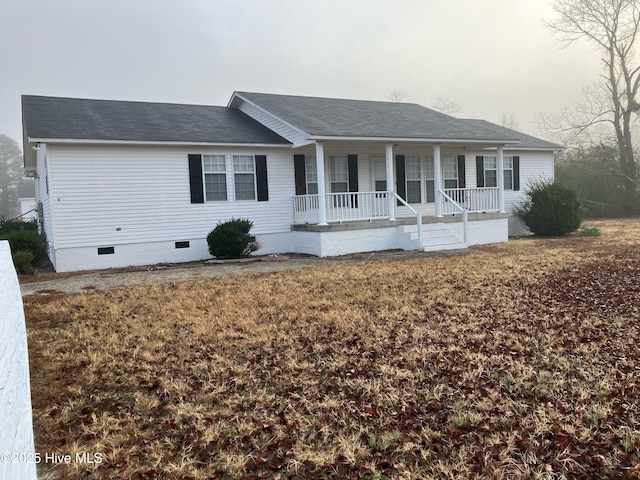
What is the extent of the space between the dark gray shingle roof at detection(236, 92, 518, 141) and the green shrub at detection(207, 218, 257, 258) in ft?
10.5

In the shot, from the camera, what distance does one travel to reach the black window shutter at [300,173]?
14500 mm

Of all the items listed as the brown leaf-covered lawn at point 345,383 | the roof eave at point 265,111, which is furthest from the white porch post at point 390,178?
the brown leaf-covered lawn at point 345,383

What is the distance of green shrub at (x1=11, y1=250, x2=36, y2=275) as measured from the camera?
11.2m

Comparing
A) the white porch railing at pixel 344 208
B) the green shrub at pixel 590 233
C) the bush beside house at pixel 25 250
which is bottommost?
the green shrub at pixel 590 233

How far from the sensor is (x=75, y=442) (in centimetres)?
303

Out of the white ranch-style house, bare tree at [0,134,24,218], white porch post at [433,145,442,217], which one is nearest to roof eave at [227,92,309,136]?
the white ranch-style house

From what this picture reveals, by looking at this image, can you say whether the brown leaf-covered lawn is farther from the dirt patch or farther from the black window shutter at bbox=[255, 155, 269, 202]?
the black window shutter at bbox=[255, 155, 269, 202]

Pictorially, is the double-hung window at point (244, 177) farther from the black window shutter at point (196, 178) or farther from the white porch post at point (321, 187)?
the white porch post at point (321, 187)

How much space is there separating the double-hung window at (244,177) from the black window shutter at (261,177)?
125 millimetres

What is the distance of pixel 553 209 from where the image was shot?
17109 millimetres

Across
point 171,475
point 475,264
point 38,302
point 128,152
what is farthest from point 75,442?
point 128,152

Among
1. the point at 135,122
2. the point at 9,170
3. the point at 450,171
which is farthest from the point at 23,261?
the point at 9,170

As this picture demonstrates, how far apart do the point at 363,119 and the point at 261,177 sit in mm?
4231

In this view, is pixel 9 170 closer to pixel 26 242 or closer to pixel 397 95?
pixel 397 95
